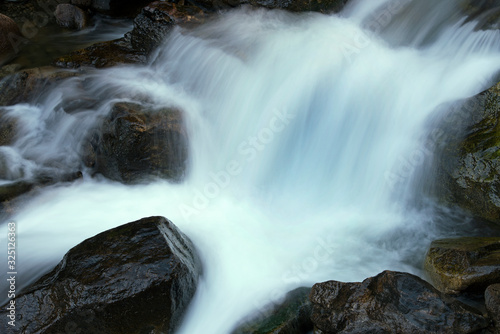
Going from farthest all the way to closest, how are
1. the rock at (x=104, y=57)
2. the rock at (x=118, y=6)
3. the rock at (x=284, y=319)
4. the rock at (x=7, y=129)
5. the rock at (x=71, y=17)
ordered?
the rock at (x=118, y=6) → the rock at (x=71, y=17) → the rock at (x=104, y=57) → the rock at (x=7, y=129) → the rock at (x=284, y=319)

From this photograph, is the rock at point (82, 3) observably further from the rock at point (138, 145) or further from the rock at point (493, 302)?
the rock at point (493, 302)

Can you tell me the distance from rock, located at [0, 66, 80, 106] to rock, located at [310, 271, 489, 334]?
5186 mm

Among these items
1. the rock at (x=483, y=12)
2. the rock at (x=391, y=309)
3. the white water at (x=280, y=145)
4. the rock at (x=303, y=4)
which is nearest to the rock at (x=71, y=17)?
the white water at (x=280, y=145)

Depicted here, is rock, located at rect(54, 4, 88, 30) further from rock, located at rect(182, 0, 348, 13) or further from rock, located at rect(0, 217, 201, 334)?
rock, located at rect(0, 217, 201, 334)

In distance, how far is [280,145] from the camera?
5.57m

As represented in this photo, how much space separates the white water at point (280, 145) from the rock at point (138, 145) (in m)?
0.19

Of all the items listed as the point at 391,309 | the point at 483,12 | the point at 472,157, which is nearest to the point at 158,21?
the point at 483,12

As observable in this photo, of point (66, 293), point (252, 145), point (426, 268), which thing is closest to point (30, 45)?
point (252, 145)

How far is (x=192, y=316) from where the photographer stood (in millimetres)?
3619

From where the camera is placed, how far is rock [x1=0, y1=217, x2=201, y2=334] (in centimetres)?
312

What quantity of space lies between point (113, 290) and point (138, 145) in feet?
7.49

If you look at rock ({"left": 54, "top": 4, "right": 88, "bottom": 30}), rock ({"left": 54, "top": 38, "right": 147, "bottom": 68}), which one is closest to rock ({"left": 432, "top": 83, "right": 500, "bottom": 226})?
rock ({"left": 54, "top": 38, "right": 147, "bottom": 68})

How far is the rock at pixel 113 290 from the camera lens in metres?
3.12

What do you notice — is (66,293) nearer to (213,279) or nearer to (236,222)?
(213,279)
